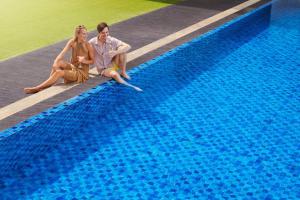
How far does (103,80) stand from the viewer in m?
6.43

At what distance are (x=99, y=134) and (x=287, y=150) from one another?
7.67 ft

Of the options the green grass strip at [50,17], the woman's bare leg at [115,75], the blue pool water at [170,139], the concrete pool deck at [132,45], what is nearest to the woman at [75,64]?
the concrete pool deck at [132,45]

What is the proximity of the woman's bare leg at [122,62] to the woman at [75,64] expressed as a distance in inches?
16.2

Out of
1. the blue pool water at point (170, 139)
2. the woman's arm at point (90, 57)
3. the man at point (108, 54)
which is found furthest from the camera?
the man at point (108, 54)

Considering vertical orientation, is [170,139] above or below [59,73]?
below

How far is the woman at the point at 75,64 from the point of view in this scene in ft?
20.5

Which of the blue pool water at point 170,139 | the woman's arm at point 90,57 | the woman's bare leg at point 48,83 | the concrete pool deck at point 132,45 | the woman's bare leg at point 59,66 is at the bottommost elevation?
the blue pool water at point 170,139

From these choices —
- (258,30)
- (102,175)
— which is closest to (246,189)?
(102,175)

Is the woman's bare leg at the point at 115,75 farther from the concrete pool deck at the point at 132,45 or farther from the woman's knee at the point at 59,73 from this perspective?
the woman's knee at the point at 59,73

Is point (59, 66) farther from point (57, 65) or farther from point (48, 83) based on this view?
point (48, 83)

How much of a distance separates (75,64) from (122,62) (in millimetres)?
658

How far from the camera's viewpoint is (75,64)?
257 inches

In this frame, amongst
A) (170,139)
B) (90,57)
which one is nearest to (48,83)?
(90,57)

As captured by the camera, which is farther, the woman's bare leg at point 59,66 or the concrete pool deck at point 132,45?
the woman's bare leg at point 59,66
